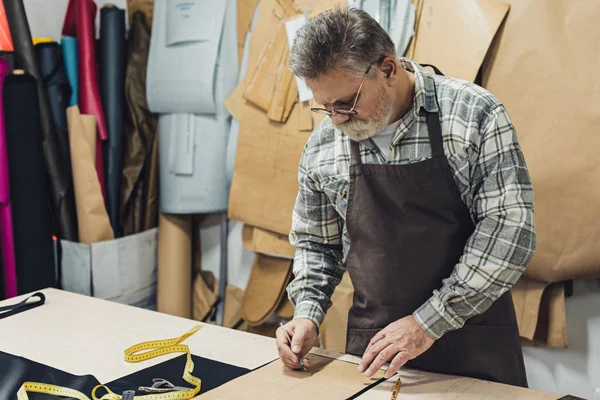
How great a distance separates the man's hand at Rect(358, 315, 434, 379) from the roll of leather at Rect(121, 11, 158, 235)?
6.86 feet

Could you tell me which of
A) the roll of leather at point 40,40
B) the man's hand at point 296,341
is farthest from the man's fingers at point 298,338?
the roll of leather at point 40,40

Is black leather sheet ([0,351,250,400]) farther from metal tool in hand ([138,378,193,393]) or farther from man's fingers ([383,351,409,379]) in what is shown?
man's fingers ([383,351,409,379])

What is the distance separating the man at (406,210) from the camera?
1.54 meters

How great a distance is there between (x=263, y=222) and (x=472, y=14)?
129 cm

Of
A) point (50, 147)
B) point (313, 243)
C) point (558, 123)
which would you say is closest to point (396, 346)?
point (313, 243)

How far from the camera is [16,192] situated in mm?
2822

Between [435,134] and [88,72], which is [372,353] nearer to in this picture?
[435,134]

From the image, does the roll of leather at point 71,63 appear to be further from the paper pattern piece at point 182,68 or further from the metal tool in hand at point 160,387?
the metal tool in hand at point 160,387

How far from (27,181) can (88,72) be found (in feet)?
2.10

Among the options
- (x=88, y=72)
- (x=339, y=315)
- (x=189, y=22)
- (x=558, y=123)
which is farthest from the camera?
(x=189, y=22)

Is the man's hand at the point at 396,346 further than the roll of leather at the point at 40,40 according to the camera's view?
No

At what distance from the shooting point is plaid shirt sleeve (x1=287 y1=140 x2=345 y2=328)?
1.80 m

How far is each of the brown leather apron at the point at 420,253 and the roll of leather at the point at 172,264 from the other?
186 cm

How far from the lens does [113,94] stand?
326 centimetres
